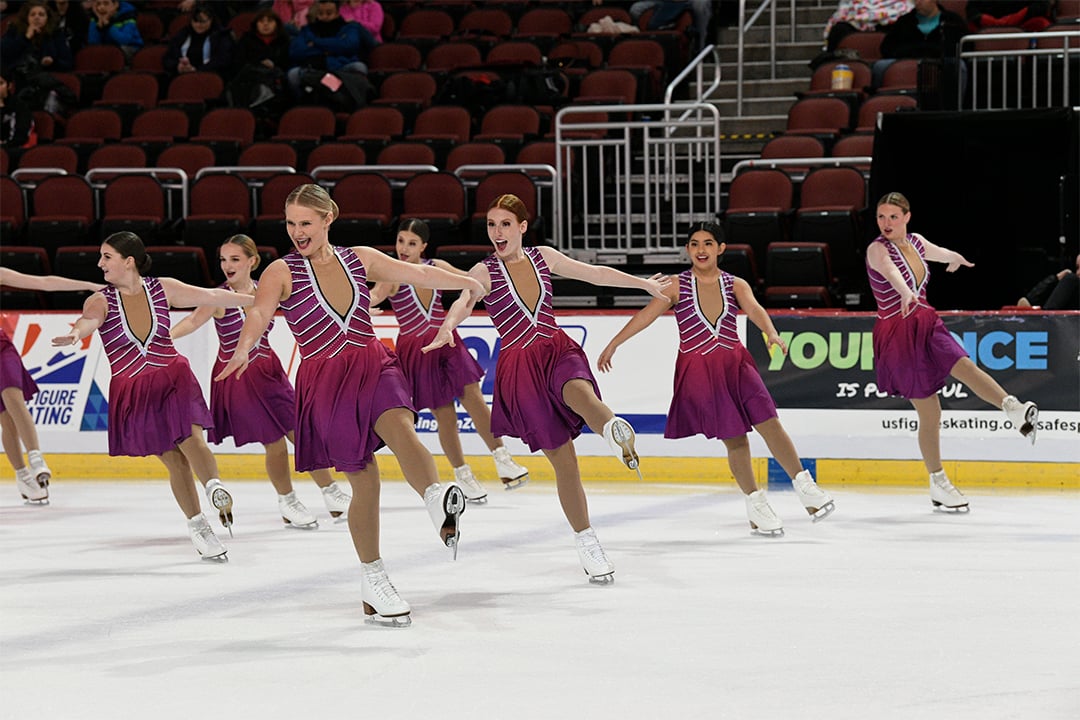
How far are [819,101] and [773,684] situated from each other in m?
9.00

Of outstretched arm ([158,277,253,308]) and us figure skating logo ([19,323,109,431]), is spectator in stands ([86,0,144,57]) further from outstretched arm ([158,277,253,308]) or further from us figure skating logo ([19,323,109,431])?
outstretched arm ([158,277,253,308])

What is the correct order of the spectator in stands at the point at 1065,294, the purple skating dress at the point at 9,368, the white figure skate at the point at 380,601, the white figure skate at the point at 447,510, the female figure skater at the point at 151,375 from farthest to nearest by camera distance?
the spectator in stands at the point at 1065,294, the purple skating dress at the point at 9,368, the female figure skater at the point at 151,375, the white figure skate at the point at 380,601, the white figure skate at the point at 447,510

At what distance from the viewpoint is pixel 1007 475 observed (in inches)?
360

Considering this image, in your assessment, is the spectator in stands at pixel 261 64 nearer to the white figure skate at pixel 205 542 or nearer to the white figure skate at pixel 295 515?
the white figure skate at pixel 295 515

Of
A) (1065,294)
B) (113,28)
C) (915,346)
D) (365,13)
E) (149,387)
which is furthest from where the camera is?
(113,28)

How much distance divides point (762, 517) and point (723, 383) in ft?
2.34

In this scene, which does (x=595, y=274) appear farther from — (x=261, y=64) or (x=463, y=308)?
(x=261, y=64)

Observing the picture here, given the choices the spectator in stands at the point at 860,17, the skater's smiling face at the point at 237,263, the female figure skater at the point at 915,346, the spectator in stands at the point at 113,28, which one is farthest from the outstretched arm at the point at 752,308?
the spectator in stands at the point at 113,28

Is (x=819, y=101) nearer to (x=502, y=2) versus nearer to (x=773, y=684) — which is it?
(x=502, y=2)

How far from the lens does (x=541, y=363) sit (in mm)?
6035

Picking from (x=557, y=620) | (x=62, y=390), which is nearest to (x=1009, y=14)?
(x=62, y=390)

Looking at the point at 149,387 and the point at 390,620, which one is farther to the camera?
the point at 149,387

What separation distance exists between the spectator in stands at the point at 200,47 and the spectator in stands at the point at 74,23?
150cm

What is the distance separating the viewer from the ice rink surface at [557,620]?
399 centimetres
